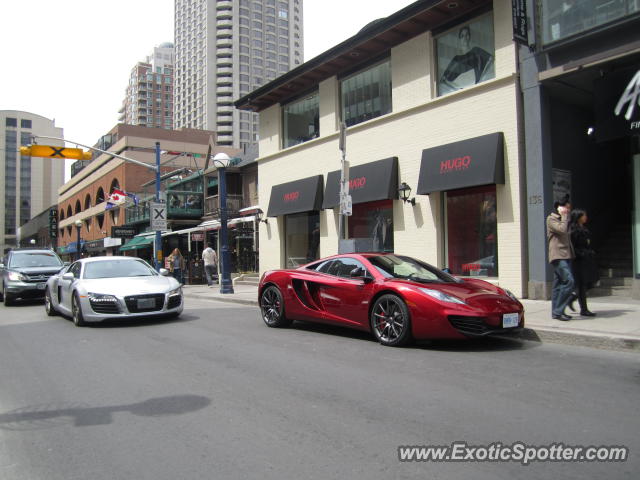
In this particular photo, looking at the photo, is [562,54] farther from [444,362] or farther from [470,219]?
[444,362]

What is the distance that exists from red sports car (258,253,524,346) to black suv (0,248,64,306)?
9.05m

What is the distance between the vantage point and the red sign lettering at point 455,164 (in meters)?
12.0

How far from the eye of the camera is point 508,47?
38.1 ft

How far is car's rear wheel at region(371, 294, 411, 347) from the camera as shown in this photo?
6629mm

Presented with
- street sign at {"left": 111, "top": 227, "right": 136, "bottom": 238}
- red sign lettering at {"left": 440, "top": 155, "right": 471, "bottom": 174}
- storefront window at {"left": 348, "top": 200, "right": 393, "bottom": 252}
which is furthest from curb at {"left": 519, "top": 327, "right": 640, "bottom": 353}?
street sign at {"left": 111, "top": 227, "right": 136, "bottom": 238}

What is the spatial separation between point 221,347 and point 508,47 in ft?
31.0

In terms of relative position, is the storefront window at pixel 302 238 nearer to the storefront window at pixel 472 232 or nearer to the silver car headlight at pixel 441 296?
the storefront window at pixel 472 232

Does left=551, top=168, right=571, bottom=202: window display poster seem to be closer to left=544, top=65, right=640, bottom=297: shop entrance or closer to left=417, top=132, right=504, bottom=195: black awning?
→ left=544, top=65, right=640, bottom=297: shop entrance

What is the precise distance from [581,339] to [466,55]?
861 centimetres

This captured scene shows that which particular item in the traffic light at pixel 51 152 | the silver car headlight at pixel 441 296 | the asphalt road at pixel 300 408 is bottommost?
the asphalt road at pixel 300 408

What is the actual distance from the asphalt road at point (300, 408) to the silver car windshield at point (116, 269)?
9.36 ft

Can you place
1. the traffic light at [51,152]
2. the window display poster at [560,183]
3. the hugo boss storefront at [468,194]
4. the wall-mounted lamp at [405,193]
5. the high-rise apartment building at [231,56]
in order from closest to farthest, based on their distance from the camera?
the window display poster at [560,183] < the hugo boss storefront at [468,194] < the wall-mounted lamp at [405,193] < the traffic light at [51,152] < the high-rise apartment building at [231,56]

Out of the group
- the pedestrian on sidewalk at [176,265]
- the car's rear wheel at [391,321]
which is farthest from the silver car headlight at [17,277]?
the car's rear wheel at [391,321]

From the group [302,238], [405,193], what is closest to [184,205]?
[302,238]
